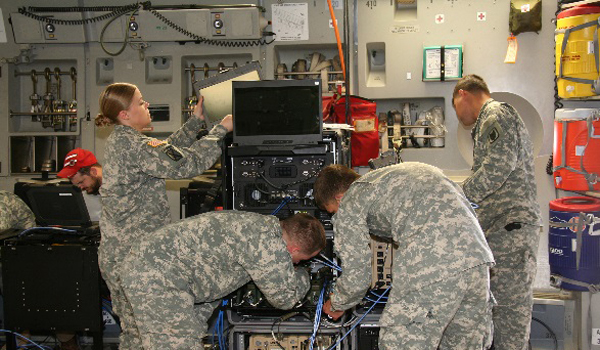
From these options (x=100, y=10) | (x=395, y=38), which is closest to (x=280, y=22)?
(x=395, y=38)

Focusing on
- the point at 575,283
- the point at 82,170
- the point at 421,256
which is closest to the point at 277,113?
the point at 421,256

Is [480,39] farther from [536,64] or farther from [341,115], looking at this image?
[341,115]

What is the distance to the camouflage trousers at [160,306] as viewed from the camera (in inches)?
105

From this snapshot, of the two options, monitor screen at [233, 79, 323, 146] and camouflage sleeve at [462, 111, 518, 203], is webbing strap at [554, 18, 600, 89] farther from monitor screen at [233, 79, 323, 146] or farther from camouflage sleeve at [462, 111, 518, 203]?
monitor screen at [233, 79, 323, 146]

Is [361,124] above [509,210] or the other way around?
above

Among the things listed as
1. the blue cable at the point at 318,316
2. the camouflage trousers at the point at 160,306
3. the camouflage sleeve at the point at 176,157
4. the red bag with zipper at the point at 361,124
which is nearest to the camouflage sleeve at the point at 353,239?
the blue cable at the point at 318,316

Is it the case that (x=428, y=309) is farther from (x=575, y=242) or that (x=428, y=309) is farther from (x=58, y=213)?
(x=58, y=213)

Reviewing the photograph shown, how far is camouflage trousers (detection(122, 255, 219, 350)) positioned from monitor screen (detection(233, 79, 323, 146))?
3.07ft

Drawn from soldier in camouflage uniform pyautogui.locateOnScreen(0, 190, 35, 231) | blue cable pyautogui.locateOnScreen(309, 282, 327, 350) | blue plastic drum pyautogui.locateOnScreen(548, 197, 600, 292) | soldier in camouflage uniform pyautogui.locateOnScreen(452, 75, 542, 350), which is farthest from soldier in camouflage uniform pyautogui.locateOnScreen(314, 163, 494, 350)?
soldier in camouflage uniform pyautogui.locateOnScreen(0, 190, 35, 231)

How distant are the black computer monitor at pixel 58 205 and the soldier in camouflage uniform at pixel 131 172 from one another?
971mm

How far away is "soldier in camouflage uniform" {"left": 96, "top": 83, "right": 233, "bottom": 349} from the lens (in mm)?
3203

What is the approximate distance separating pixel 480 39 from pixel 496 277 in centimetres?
205

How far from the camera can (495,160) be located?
3.46 meters

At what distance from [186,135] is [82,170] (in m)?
1.09
